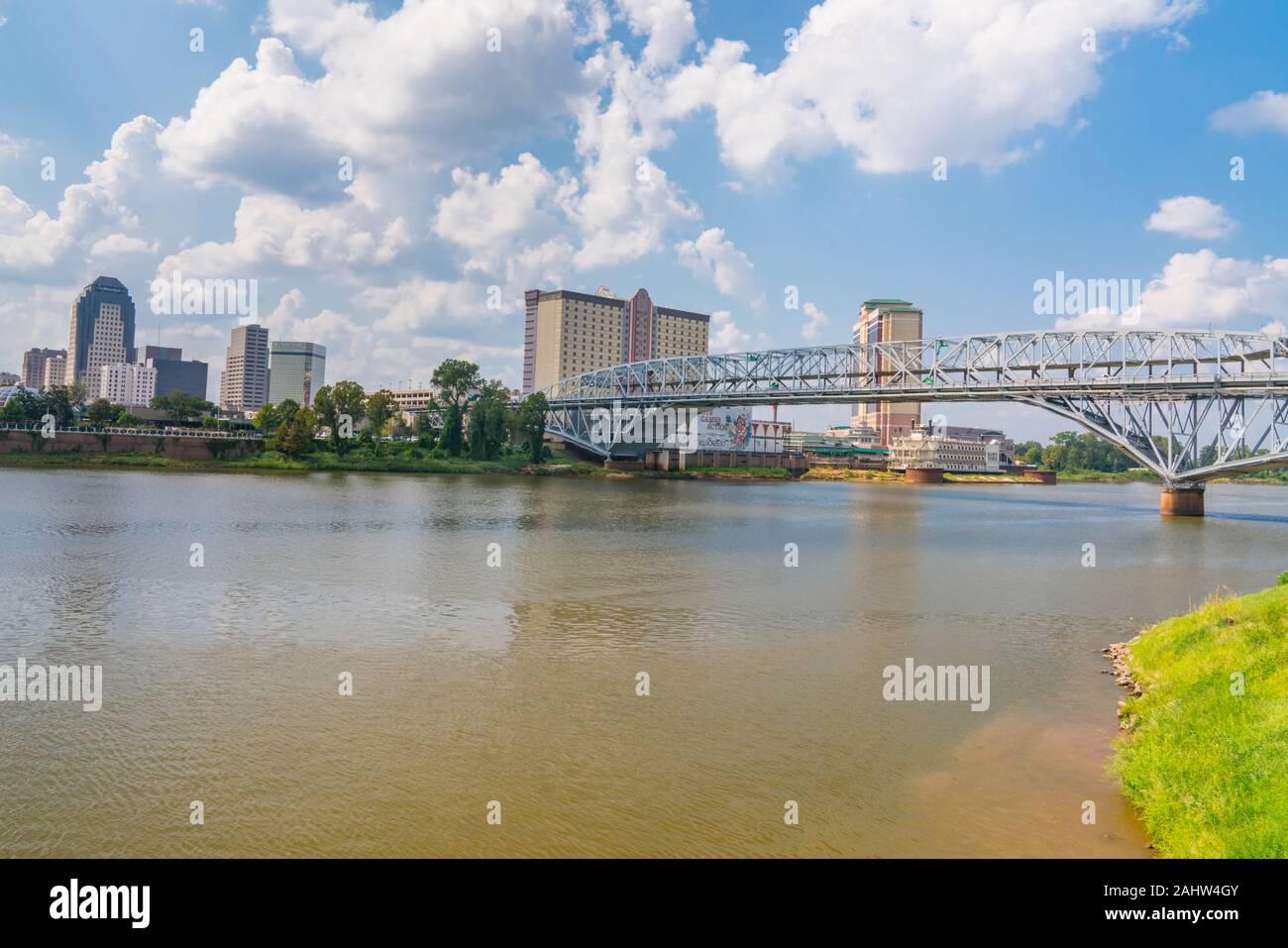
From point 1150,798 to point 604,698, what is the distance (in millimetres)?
7313

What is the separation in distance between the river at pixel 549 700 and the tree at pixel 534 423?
65807mm

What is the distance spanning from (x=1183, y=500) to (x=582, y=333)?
143 metres

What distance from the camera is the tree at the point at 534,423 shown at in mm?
96438

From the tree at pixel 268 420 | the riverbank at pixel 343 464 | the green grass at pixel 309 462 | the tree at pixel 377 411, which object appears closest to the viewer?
the green grass at pixel 309 462

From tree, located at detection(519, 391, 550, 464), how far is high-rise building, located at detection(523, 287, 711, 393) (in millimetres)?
81301

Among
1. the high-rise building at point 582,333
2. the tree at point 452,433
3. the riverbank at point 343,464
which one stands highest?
the high-rise building at point 582,333

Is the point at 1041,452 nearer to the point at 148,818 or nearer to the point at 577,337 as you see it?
the point at 577,337

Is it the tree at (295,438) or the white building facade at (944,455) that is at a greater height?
the white building facade at (944,455)

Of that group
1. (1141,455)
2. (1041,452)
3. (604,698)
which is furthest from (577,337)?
(604,698)

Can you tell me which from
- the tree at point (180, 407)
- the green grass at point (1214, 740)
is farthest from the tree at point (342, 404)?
the green grass at point (1214, 740)

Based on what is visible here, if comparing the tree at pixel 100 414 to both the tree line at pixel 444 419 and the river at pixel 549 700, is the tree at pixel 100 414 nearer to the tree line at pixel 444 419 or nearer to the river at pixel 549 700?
the tree line at pixel 444 419

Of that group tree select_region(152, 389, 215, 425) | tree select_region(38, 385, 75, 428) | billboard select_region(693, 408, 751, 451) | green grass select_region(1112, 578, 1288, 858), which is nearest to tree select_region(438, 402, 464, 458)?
tree select_region(152, 389, 215, 425)

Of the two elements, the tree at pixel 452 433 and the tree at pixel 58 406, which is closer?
the tree at pixel 58 406
